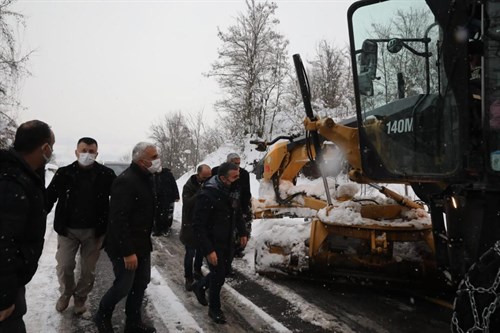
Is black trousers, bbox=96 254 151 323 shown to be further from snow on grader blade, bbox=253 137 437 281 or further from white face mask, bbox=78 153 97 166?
snow on grader blade, bbox=253 137 437 281

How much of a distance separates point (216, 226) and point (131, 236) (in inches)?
38.8

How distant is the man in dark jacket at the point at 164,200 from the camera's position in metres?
9.12

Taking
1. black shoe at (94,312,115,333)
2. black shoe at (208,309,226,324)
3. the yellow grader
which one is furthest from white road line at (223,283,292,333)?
the yellow grader

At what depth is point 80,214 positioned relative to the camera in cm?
421

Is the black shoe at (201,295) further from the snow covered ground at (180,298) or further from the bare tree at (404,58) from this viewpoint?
the bare tree at (404,58)

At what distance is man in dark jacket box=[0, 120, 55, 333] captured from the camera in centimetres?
208

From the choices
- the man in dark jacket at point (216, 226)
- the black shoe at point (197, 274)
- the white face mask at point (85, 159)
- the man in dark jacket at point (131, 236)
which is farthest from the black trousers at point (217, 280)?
the white face mask at point (85, 159)

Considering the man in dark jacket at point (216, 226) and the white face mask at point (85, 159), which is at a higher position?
the white face mask at point (85, 159)

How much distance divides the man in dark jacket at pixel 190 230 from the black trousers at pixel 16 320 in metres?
2.83

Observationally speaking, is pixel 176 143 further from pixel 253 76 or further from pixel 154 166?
pixel 154 166

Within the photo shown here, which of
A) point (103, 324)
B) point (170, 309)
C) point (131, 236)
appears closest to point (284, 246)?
point (170, 309)

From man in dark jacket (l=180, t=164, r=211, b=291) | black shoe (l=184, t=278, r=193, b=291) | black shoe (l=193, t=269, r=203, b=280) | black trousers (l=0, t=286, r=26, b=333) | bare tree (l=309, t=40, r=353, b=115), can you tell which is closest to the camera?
black trousers (l=0, t=286, r=26, b=333)

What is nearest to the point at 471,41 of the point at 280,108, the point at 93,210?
the point at 93,210

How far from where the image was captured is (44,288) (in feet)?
16.5
